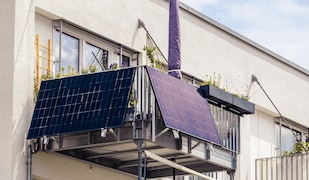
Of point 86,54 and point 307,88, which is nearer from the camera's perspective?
point 86,54

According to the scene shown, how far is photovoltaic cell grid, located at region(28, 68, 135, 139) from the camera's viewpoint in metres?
21.4

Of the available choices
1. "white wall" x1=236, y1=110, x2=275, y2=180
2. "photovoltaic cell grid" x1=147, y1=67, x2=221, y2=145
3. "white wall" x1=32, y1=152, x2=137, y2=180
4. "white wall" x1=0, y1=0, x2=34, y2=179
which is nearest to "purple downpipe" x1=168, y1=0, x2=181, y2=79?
"photovoltaic cell grid" x1=147, y1=67, x2=221, y2=145

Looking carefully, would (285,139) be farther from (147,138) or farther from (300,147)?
(147,138)

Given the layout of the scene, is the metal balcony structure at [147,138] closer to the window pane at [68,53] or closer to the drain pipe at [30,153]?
the drain pipe at [30,153]

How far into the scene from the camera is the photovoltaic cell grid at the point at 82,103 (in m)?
21.4

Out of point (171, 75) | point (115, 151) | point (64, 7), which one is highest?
point (64, 7)

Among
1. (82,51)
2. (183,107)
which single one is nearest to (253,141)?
(82,51)

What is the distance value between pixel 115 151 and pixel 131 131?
1.88 meters

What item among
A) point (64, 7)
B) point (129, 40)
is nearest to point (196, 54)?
point (129, 40)

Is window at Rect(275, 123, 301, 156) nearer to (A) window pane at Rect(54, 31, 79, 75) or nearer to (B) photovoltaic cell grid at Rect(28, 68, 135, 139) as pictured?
(A) window pane at Rect(54, 31, 79, 75)

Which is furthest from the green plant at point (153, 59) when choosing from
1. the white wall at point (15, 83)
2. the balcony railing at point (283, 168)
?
the balcony railing at point (283, 168)

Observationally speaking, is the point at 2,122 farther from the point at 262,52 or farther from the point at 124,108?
the point at 262,52

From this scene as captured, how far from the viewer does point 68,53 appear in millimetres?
24516

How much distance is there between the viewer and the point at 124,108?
69.6 feet
